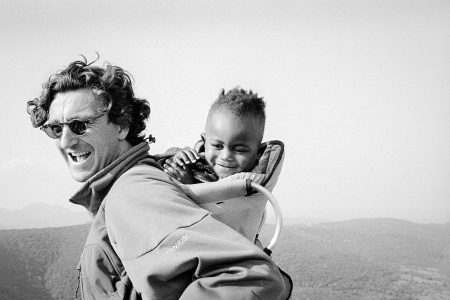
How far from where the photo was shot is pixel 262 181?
2.93 m

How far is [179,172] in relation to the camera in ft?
10.8

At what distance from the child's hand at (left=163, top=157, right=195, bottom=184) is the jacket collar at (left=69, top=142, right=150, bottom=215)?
0.79m

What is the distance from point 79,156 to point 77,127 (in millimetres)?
179

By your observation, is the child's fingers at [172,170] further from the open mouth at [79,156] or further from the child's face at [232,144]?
the open mouth at [79,156]

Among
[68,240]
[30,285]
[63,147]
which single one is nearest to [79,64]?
[63,147]

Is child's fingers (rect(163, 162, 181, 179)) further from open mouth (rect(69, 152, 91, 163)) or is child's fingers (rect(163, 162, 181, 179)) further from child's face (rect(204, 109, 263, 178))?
open mouth (rect(69, 152, 91, 163))

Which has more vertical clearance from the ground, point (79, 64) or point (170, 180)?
point (79, 64)

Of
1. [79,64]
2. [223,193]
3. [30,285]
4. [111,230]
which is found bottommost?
[30,285]

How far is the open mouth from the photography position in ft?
8.72

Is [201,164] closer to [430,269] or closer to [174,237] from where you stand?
[174,237]

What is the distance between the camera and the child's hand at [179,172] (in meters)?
3.27

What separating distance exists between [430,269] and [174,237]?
87729 mm

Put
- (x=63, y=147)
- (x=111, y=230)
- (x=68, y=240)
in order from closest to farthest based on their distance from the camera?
1. (x=111, y=230)
2. (x=63, y=147)
3. (x=68, y=240)

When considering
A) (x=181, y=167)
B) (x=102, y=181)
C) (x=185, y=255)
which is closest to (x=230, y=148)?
(x=181, y=167)
